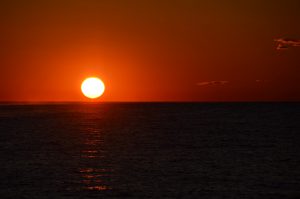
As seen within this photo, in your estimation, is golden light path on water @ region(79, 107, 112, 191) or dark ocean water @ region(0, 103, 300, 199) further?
golden light path on water @ region(79, 107, 112, 191)

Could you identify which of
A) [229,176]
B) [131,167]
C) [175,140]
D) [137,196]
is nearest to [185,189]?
[137,196]

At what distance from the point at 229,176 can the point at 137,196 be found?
1224cm

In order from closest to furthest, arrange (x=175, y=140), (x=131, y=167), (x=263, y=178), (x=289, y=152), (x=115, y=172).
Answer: (x=263, y=178), (x=115, y=172), (x=131, y=167), (x=289, y=152), (x=175, y=140)

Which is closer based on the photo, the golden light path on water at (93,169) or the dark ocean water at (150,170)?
the dark ocean water at (150,170)

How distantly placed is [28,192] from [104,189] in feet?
20.2

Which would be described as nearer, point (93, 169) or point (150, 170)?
point (150, 170)

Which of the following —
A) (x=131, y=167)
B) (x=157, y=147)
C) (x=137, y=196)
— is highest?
(x=157, y=147)

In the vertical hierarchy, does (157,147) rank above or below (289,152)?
above

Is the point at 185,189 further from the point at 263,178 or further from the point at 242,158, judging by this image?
the point at 242,158

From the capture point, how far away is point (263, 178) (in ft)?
153

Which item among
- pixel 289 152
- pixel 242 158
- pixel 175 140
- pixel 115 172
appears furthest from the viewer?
pixel 175 140

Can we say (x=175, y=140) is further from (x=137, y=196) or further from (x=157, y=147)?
(x=137, y=196)

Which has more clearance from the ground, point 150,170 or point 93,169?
point 93,169

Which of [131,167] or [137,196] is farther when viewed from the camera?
[131,167]
